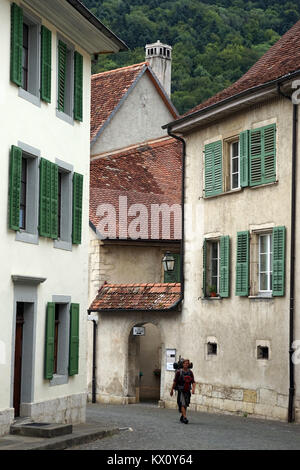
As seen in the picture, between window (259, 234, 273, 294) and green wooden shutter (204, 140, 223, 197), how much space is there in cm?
217

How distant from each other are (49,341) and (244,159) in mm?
7606

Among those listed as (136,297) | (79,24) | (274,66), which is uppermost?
(274,66)

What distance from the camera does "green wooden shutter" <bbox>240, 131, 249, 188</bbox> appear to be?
915 inches

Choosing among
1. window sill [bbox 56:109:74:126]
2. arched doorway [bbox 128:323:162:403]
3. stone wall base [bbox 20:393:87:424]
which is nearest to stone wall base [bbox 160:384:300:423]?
arched doorway [bbox 128:323:162:403]

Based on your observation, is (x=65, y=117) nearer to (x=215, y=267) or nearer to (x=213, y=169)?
(x=213, y=169)

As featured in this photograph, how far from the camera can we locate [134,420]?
21.6 m

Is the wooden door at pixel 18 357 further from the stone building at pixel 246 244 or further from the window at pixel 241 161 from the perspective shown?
the window at pixel 241 161

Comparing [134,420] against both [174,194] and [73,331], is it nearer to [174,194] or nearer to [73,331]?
[73,331]

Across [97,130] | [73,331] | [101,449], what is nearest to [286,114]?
[73,331]

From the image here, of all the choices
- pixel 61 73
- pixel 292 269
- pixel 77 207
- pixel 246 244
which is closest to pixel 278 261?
pixel 292 269

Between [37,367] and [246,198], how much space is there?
7.85m

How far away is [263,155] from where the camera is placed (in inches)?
894

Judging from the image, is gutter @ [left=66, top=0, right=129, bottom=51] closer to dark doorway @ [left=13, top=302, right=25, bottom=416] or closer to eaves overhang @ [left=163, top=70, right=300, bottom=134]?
eaves overhang @ [left=163, top=70, right=300, bottom=134]

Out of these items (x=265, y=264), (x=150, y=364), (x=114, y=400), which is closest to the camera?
(x=265, y=264)
